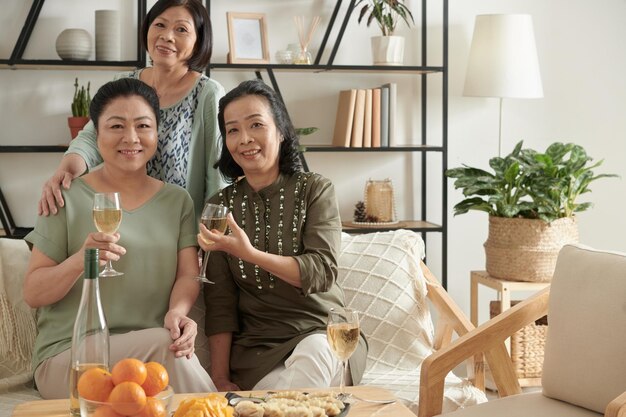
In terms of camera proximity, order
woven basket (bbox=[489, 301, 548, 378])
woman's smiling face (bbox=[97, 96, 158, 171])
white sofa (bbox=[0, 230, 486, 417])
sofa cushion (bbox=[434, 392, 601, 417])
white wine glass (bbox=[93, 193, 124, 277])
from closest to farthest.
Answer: white wine glass (bbox=[93, 193, 124, 277])
sofa cushion (bbox=[434, 392, 601, 417])
woman's smiling face (bbox=[97, 96, 158, 171])
white sofa (bbox=[0, 230, 486, 417])
woven basket (bbox=[489, 301, 548, 378])

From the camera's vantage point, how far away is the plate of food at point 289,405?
6.27 feet

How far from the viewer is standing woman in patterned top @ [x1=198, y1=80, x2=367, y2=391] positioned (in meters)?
2.66

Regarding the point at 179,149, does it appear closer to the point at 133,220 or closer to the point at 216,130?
the point at 216,130

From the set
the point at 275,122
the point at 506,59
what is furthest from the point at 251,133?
the point at 506,59

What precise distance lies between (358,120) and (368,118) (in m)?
0.05

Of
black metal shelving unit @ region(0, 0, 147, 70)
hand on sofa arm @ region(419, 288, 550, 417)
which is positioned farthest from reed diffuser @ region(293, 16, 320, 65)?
hand on sofa arm @ region(419, 288, 550, 417)

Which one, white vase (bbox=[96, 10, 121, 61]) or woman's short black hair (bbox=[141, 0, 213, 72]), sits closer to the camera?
woman's short black hair (bbox=[141, 0, 213, 72])

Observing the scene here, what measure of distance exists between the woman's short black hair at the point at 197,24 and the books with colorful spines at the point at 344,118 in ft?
4.67

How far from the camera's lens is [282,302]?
271cm

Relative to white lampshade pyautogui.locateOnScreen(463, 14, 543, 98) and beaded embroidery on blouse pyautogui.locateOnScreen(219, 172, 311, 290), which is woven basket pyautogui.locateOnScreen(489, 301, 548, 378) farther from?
beaded embroidery on blouse pyautogui.locateOnScreen(219, 172, 311, 290)

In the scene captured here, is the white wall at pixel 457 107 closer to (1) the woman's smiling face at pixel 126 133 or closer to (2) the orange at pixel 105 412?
(1) the woman's smiling face at pixel 126 133

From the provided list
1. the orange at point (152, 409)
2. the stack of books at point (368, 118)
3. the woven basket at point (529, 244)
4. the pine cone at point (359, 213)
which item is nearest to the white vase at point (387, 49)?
the stack of books at point (368, 118)

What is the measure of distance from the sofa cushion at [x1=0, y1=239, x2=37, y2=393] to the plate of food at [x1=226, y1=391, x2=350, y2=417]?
95 centimetres

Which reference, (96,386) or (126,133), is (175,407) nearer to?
(96,386)
